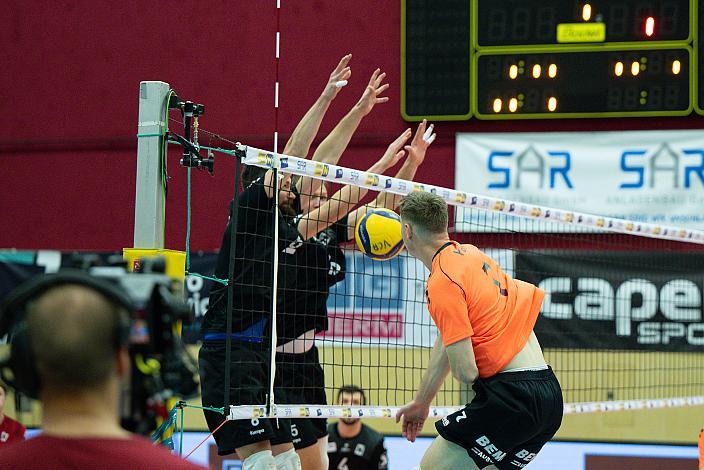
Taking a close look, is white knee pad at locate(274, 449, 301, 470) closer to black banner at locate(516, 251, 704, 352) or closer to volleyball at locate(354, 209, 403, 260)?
volleyball at locate(354, 209, 403, 260)

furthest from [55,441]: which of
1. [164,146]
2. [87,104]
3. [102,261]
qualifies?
[87,104]

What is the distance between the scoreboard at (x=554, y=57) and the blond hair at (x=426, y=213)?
15.5 feet

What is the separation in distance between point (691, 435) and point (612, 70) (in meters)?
3.44

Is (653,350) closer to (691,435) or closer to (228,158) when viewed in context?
(691,435)

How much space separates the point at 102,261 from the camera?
79.7 inches

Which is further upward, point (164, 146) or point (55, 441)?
point (164, 146)

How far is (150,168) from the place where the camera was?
15.1ft

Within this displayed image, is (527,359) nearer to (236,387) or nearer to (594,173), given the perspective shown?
(236,387)

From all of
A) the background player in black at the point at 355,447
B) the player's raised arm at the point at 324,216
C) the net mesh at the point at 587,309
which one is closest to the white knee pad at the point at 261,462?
the player's raised arm at the point at 324,216

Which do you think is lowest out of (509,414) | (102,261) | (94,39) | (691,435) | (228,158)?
(691,435)

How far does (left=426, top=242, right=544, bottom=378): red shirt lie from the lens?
4.45 metres

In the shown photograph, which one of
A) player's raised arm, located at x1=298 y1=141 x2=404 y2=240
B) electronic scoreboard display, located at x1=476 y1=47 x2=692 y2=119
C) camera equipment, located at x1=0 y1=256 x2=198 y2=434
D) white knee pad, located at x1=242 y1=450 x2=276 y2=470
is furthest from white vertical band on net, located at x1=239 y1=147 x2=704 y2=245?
camera equipment, located at x1=0 y1=256 x2=198 y2=434

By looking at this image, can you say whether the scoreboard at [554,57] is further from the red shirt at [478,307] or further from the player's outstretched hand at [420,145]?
the red shirt at [478,307]

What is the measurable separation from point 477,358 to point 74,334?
10.3 feet
